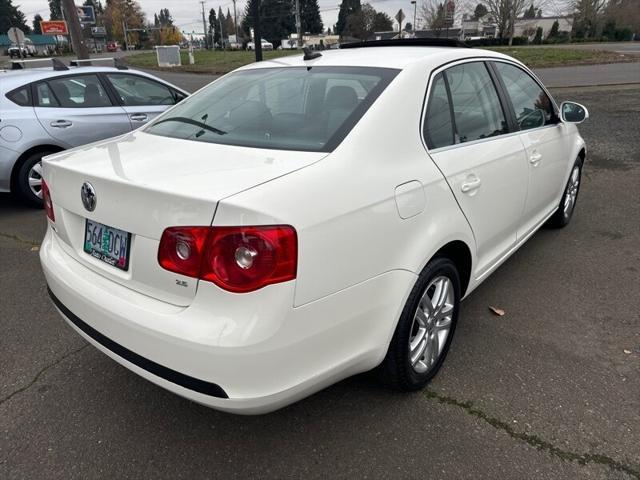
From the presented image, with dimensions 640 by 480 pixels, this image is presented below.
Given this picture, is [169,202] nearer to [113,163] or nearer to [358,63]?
[113,163]

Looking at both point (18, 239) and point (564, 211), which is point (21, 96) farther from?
point (564, 211)

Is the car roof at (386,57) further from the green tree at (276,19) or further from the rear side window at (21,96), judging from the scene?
→ the green tree at (276,19)

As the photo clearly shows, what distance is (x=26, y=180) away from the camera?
5.59 metres

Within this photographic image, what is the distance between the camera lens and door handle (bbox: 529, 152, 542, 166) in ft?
11.1

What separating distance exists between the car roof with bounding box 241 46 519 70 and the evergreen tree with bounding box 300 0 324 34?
272ft

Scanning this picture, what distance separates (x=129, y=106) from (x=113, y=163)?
4.51 meters

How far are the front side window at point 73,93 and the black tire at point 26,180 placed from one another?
611 millimetres

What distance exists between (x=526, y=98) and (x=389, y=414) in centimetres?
248

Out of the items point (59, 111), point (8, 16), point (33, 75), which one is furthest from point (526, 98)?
point (8, 16)

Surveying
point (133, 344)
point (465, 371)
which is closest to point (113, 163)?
point (133, 344)

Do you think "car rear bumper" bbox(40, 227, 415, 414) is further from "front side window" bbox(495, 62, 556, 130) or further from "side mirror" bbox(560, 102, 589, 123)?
"side mirror" bbox(560, 102, 589, 123)

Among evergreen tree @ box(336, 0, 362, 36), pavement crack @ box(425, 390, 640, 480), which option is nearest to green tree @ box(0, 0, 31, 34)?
evergreen tree @ box(336, 0, 362, 36)

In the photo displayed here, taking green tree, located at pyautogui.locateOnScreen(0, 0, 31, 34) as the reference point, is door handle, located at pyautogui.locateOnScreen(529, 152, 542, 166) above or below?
below

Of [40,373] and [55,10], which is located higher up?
[55,10]
